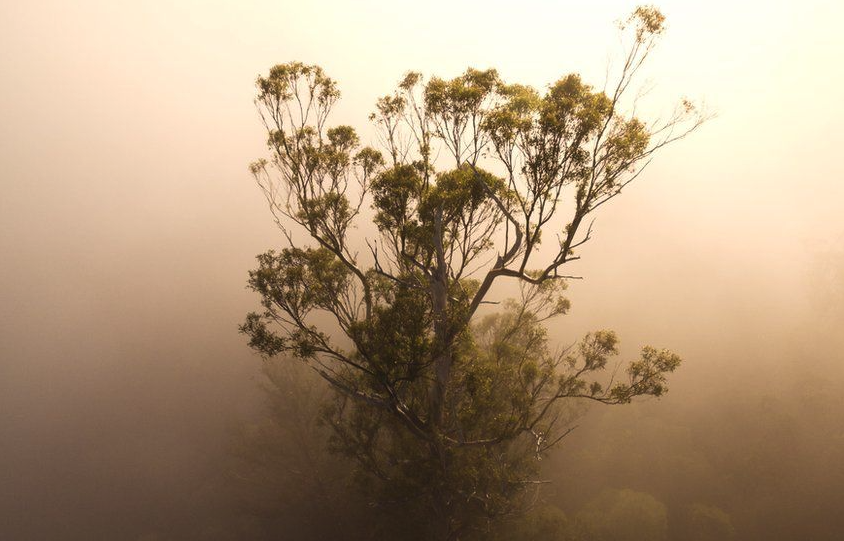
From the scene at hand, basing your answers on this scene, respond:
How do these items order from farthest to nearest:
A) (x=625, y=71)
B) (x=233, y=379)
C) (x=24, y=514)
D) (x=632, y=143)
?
(x=233, y=379), (x=24, y=514), (x=632, y=143), (x=625, y=71)

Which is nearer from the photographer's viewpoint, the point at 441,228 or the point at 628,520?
the point at 441,228

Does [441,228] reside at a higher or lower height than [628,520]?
higher

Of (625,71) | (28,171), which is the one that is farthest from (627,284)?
(28,171)

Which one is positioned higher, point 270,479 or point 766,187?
point 766,187

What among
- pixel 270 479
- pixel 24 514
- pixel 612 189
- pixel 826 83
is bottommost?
pixel 24 514

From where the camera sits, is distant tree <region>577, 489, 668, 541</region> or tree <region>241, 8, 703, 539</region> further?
distant tree <region>577, 489, 668, 541</region>

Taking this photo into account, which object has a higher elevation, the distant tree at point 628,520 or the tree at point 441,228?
the tree at point 441,228

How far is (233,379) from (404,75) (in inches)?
2208

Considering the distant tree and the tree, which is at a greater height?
the tree

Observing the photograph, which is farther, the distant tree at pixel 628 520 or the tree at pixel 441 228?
the distant tree at pixel 628 520

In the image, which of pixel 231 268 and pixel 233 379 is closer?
pixel 233 379

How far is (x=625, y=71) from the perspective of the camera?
9039 millimetres

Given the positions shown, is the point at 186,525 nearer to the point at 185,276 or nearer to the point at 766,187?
the point at 185,276

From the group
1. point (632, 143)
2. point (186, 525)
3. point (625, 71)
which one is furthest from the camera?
point (186, 525)
